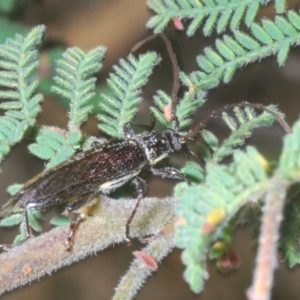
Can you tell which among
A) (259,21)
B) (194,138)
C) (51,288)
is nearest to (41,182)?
(194,138)

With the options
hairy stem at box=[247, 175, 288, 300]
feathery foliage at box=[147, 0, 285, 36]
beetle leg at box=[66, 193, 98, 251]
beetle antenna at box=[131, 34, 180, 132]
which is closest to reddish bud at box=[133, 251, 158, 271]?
beetle leg at box=[66, 193, 98, 251]

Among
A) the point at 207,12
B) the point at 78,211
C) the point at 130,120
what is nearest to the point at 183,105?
the point at 130,120

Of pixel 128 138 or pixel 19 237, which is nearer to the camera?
pixel 19 237

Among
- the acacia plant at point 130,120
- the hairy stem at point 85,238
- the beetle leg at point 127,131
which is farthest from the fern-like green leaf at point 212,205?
the beetle leg at point 127,131

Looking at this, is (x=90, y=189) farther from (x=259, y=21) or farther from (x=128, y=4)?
(x=128, y=4)

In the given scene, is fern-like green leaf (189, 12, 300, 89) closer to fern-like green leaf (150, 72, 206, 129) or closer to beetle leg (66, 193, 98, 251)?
fern-like green leaf (150, 72, 206, 129)
